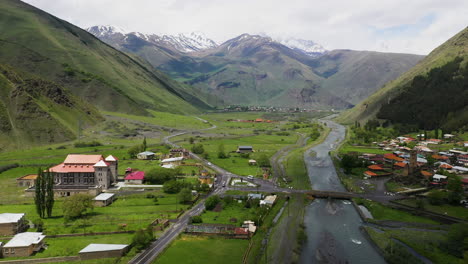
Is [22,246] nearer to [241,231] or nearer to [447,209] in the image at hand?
[241,231]

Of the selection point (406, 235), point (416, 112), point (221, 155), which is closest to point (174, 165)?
point (221, 155)

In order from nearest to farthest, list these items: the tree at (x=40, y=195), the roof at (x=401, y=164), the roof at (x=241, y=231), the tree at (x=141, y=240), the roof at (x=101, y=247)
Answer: the roof at (x=101, y=247) → the tree at (x=141, y=240) → the roof at (x=241, y=231) → the tree at (x=40, y=195) → the roof at (x=401, y=164)

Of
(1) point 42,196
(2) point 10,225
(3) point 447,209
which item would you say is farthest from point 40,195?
(3) point 447,209

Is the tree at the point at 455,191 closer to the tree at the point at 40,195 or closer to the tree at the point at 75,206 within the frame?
the tree at the point at 75,206

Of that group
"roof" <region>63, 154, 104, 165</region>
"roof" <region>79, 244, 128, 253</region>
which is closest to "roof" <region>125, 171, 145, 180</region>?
"roof" <region>63, 154, 104, 165</region>

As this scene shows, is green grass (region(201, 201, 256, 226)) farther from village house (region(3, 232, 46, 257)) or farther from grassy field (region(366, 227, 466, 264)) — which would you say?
village house (region(3, 232, 46, 257))

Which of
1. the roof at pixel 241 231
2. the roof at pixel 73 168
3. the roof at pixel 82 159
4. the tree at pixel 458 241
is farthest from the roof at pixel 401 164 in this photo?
the roof at pixel 73 168
